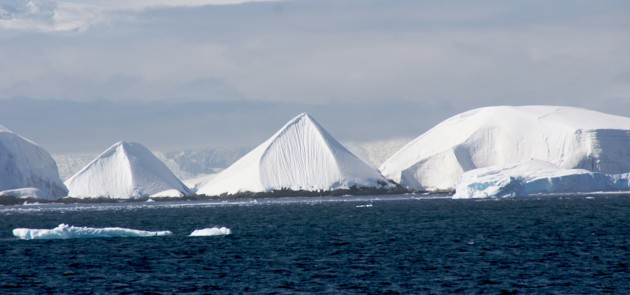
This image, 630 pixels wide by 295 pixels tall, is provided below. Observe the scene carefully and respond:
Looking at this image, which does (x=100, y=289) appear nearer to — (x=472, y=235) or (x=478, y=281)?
(x=478, y=281)

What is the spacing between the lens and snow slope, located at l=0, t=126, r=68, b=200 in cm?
18012

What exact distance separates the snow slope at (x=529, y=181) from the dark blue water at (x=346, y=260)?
208ft

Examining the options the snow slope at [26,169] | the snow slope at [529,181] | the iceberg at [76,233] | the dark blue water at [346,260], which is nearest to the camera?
the dark blue water at [346,260]

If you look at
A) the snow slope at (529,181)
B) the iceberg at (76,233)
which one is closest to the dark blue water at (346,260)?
the iceberg at (76,233)

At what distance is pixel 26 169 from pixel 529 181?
8991 centimetres

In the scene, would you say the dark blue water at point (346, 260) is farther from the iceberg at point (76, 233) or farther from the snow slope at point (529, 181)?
the snow slope at point (529, 181)

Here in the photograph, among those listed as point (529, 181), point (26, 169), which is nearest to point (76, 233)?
point (529, 181)

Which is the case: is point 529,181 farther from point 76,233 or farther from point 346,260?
point 346,260

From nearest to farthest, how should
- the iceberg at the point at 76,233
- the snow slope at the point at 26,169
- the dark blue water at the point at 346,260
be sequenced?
the dark blue water at the point at 346,260 < the iceberg at the point at 76,233 < the snow slope at the point at 26,169

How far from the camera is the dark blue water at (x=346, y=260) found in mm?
37625

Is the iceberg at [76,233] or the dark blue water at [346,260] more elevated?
the iceberg at [76,233]

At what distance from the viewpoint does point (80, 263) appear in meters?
47.4

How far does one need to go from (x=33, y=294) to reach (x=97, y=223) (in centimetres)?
5495

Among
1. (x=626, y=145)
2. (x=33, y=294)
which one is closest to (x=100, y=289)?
(x=33, y=294)
